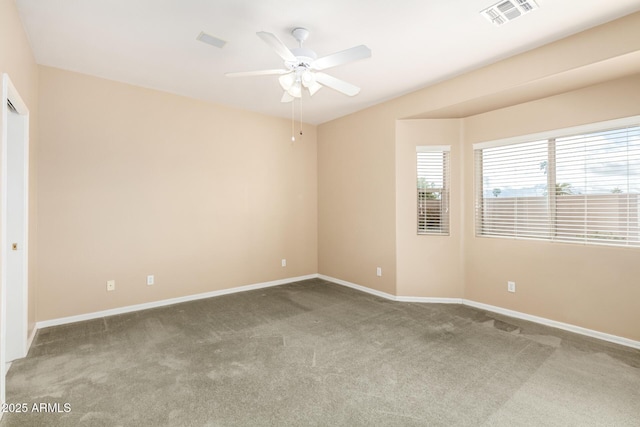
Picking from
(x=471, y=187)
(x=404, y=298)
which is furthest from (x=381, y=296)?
(x=471, y=187)

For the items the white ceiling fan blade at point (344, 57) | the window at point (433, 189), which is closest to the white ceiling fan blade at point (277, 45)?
the white ceiling fan blade at point (344, 57)

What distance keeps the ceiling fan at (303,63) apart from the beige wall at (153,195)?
2129 millimetres

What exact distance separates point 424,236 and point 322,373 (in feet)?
8.55

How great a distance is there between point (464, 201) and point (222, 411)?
3.78 m

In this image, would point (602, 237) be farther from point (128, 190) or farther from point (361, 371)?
point (128, 190)

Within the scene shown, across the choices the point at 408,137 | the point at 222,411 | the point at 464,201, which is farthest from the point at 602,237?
the point at 222,411

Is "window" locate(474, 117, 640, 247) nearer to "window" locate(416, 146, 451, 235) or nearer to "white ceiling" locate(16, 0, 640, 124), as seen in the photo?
"window" locate(416, 146, 451, 235)

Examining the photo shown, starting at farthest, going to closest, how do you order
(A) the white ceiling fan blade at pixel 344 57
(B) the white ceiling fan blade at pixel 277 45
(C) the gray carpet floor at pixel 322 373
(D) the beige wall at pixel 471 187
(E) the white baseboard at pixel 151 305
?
(E) the white baseboard at pixel 151 305 → (D) the beige wall at pixel 471 187 → (A) the white ceiling fan blade at pixel 344 57 → (B) the white ceiling fan blade at pixel 277 45 → (C) the gray carpet floor at pixel 322 373

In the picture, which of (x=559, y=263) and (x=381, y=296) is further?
(x=381, y=296)

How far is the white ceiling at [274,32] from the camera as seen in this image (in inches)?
93.8

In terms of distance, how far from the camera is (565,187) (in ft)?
11.2

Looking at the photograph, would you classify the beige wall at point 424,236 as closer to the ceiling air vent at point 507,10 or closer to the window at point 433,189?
the window at point 433,189

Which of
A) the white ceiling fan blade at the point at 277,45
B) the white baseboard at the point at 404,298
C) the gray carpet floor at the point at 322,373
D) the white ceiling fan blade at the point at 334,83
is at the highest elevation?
the white ceiling fan blade at the point at 277,45

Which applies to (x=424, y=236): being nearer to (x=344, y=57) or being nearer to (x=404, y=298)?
(x=404, y=298)
